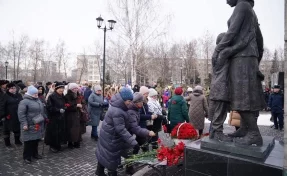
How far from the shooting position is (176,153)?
411 cm

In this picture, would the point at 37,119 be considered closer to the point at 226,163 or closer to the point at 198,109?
the point at 226,163

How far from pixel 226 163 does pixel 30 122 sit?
15.5 feet

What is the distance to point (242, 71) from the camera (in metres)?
3.76

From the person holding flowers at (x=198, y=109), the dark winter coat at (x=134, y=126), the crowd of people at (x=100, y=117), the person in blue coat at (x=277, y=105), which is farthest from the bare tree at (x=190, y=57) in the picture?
the dark winter coat at (x=134, y=126)

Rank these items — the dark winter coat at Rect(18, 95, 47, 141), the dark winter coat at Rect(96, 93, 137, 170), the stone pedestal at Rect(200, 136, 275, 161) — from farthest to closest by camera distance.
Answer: the dark winter coat at Rect(18, 95, 47, 141), the dark winter coat at Rect(96, 93, 137, 170), the stone pedestal at Rect(200, 136, 275, 161)

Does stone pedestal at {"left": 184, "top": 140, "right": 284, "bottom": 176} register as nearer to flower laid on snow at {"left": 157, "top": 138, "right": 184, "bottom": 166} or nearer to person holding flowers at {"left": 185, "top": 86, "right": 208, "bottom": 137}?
flower laid on snow at {"left": 157, "top": 138, "right": 184, "bottom": 166}

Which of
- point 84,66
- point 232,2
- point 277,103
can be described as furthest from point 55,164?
point 84,66

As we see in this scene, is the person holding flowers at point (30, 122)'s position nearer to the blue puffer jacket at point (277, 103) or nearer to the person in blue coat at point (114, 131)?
the person in blue coat at point (114, 131)

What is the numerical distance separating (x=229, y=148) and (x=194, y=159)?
21.9 inches

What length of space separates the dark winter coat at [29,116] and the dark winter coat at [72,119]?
1.10 meters

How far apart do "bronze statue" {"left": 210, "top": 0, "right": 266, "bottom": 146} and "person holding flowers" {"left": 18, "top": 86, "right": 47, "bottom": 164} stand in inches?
171

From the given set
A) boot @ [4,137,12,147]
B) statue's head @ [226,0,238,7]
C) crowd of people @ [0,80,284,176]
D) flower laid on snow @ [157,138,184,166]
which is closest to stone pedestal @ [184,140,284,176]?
flower laid on snow @ [157,138,184,166]

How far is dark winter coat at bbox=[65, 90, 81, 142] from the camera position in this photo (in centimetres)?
726

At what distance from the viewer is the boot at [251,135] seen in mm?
3691
